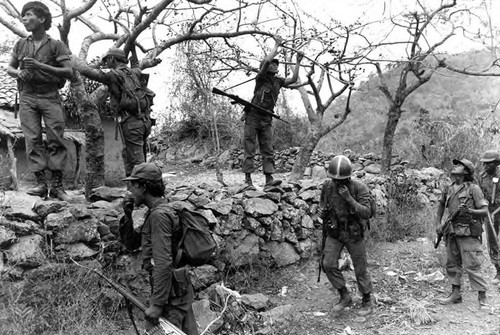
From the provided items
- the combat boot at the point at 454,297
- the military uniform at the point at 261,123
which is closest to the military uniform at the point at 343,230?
the combat boot at the point at 454,297

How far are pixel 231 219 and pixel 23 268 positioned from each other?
9.18 feet

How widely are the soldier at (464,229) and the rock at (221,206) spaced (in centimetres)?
275

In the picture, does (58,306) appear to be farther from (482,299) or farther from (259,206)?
(482,299)

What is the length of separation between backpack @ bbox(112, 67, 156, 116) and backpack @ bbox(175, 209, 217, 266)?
2.45m

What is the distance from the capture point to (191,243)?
11.8ft

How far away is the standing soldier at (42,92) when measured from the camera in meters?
5.34

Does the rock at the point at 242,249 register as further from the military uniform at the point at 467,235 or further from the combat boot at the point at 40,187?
the military uniform at the point at 467,235

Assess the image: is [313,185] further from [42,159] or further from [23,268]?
[23,268]

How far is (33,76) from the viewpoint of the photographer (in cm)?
534

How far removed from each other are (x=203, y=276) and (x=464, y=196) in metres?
3.38

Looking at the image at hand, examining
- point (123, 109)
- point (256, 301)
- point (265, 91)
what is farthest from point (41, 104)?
point (256, 301)

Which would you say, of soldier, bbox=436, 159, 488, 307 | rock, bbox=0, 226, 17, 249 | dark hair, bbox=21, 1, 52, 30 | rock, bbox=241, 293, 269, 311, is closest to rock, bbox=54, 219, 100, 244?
rock, bbox=0, 226, 17, 249

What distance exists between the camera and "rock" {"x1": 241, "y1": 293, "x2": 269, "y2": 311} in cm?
567

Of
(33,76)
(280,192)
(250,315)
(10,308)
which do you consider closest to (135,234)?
(10,308)
